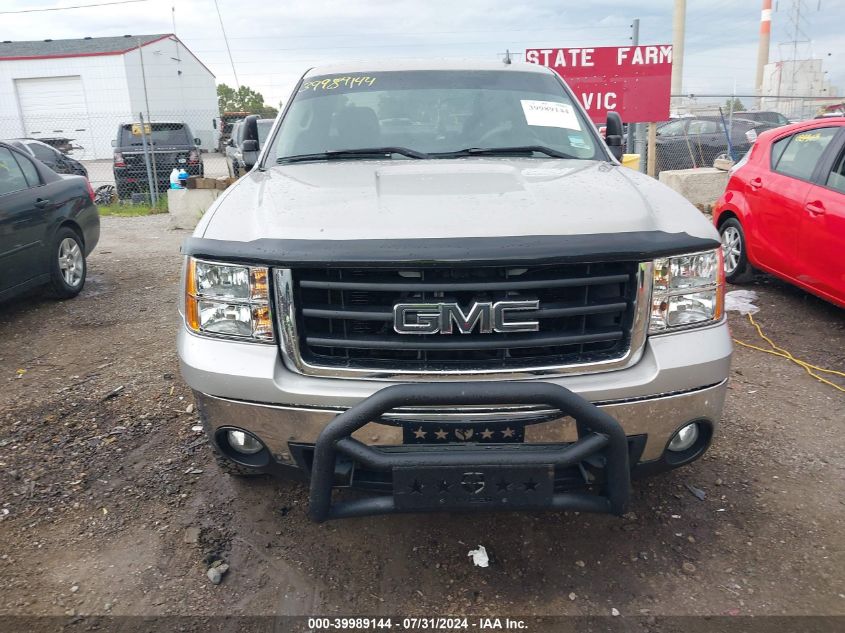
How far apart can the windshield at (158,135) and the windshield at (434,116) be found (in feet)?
39.2

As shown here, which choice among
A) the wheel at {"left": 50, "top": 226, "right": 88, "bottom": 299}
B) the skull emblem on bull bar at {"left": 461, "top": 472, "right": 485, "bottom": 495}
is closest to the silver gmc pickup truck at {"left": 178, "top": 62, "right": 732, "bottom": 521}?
the skull emblem on bull bar at {"left": 461, "top": 472, "right": 485, "bottom": 495}

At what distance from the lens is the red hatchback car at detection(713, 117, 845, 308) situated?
4.75m

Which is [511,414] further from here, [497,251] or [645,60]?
[645,60]

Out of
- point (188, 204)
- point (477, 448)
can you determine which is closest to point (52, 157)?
point (188, 204)

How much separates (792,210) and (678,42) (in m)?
25.2

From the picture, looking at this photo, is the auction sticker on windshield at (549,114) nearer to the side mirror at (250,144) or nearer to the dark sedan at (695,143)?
Answer: the side mirror at (250,144)

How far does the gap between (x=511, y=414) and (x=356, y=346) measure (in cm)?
55

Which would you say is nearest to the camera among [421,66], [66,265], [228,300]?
[228,300]

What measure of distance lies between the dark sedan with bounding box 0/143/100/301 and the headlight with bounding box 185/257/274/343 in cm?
391

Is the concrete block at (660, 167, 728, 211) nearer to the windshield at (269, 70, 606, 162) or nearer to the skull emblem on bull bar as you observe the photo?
the windshield at (269, 70, 606, 162)

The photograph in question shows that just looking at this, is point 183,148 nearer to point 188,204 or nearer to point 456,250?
point 188,204

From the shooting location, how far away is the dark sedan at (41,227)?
5445 millimetres

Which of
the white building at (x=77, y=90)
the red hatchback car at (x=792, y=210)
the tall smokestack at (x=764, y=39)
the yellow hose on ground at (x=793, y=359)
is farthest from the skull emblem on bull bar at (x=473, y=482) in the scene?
the tall smokestack at (x=764, y=39)

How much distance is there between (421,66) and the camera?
3943mm
